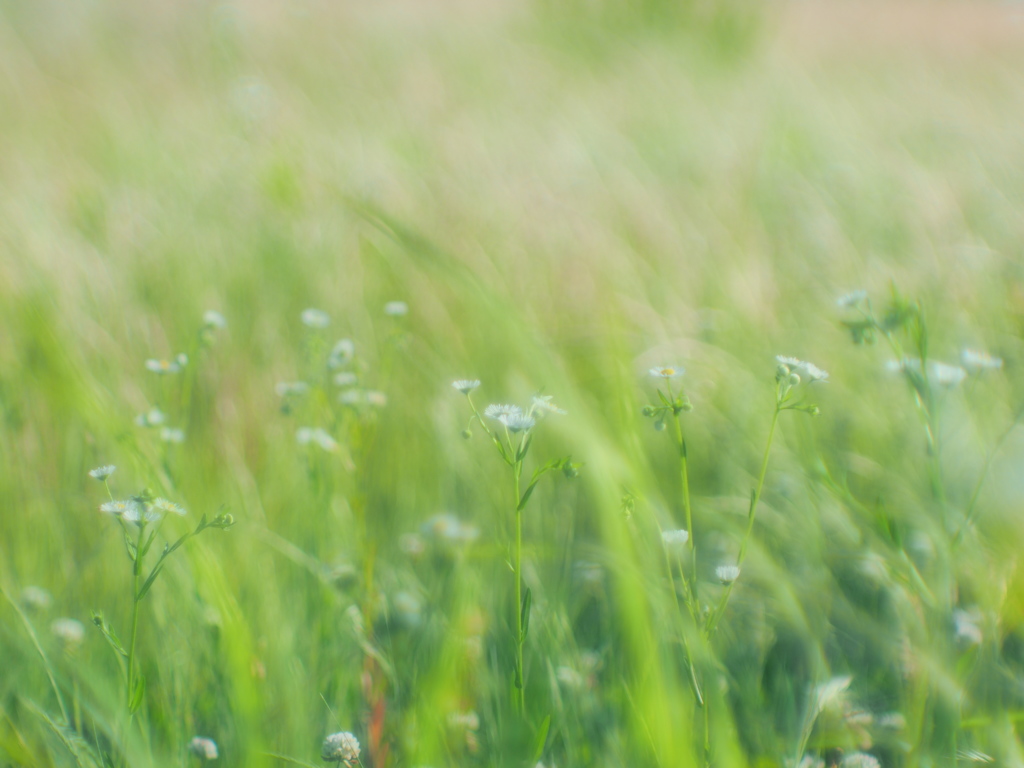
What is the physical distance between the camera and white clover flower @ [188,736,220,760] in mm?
858

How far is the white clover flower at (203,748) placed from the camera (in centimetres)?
86

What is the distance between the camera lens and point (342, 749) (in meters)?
0.80

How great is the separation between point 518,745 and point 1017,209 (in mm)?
2511

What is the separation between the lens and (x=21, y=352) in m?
1.67

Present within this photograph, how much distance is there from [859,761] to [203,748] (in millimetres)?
741

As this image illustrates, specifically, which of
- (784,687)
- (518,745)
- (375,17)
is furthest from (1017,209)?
(375,17)

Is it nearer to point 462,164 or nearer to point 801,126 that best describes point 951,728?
point 462,164

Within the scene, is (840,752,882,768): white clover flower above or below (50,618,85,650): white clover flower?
below

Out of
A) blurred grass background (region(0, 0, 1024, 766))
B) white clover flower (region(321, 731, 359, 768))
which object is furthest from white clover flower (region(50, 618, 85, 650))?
white clover flower (region(321, 731, 359, 768))

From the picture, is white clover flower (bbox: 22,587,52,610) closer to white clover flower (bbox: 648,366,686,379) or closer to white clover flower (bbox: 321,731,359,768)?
white clover flower (bbox: 321,731,359,768)

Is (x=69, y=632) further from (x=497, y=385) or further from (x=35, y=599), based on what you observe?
(x=497, y=385)

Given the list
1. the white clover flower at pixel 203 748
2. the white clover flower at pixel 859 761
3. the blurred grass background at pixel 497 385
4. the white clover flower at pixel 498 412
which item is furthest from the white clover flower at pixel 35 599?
the white clover flower at pixel 859 761

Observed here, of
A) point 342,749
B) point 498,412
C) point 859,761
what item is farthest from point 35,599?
point 859,761

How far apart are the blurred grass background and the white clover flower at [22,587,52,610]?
3 cm
